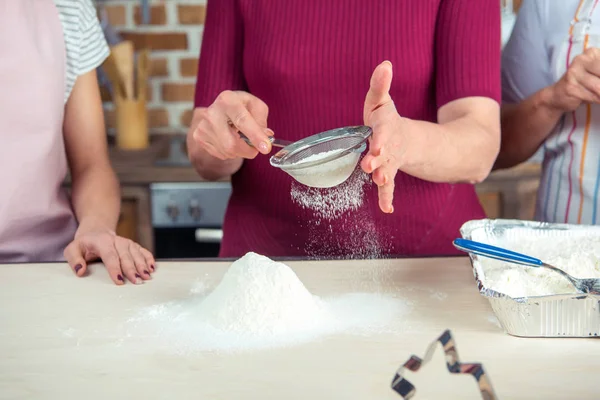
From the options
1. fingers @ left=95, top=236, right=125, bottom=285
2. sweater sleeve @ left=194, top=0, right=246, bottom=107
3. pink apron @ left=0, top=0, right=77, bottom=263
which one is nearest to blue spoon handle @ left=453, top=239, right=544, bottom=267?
fingers @ left=95, top=236, right=125, bottom=285

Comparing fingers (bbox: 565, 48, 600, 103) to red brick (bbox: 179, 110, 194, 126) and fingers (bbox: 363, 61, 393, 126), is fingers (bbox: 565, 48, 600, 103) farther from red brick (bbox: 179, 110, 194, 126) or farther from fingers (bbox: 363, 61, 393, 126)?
red brick (bbox: 179, 110, 194, 126)

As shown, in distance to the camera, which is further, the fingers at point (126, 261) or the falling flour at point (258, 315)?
the fingers at point (126, 261)

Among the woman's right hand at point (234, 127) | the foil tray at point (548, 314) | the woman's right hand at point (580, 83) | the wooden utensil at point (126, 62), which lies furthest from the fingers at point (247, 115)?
the wooden utensil at point (126, 62)

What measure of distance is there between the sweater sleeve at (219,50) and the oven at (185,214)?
2.68 ft

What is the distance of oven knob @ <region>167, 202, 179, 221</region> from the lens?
227 centimetres

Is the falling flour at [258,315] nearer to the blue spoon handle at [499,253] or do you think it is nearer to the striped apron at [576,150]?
the blue spoon handle at [499,253]

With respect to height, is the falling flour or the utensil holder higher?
the falling flour

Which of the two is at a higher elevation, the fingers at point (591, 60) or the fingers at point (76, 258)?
the fingers at point (591, 60)

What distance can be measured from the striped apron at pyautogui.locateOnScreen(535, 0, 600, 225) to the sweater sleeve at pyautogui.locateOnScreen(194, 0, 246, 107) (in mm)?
632

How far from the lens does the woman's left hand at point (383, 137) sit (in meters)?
0.97

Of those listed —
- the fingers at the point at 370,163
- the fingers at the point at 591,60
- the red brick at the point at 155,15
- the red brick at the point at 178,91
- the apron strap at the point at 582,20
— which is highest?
the apron strap at the point at 582,20

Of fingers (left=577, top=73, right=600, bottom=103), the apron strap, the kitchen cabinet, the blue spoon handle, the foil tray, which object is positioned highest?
the apron strap

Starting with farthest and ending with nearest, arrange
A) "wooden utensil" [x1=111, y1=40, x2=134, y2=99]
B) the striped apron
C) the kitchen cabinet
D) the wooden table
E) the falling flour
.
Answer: "wooden utensil" [x1=111, y1=40, x2=134, y2=99] < the kitchen cabinet < the striped apron < the falling flour < the wooden table

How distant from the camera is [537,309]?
2.95 ft
